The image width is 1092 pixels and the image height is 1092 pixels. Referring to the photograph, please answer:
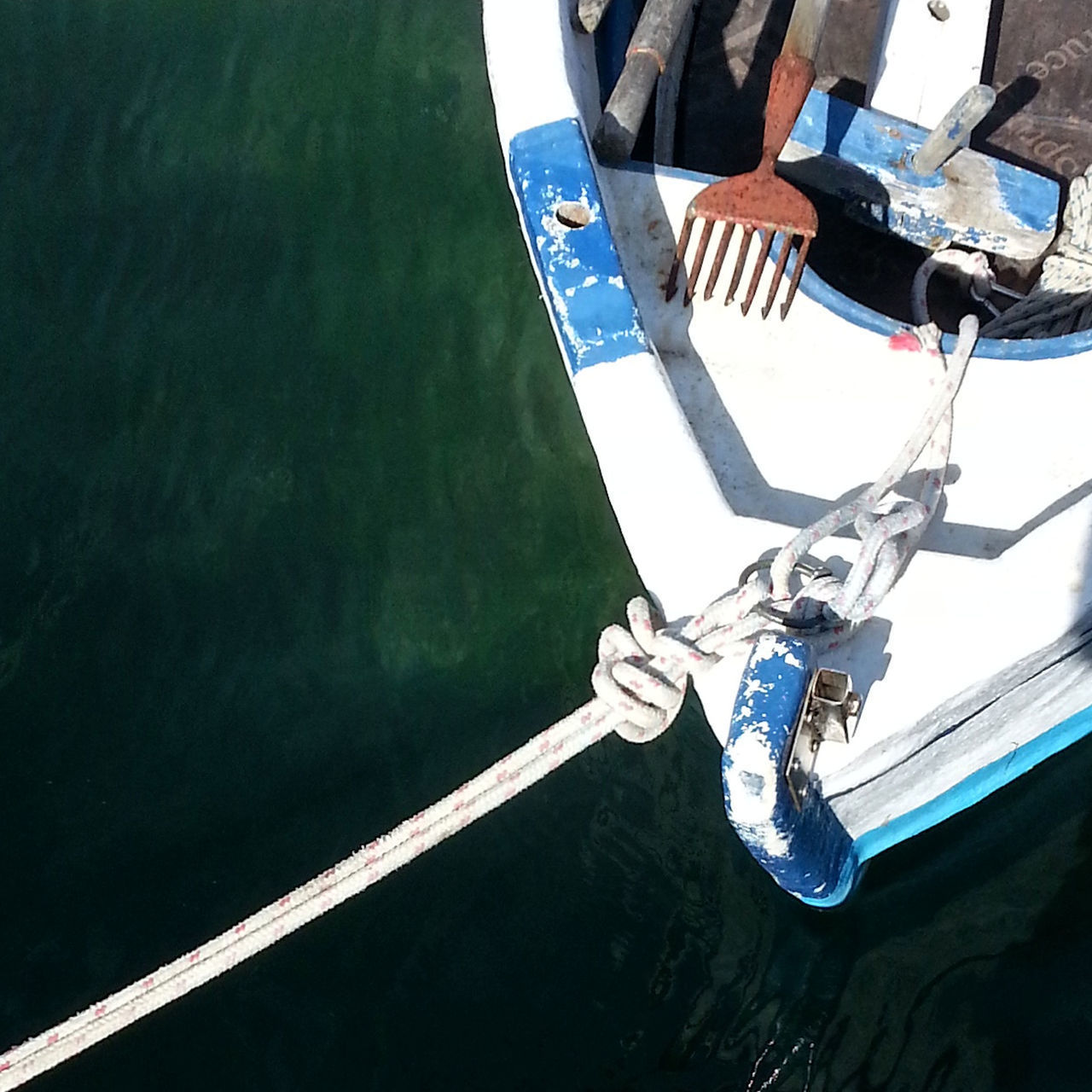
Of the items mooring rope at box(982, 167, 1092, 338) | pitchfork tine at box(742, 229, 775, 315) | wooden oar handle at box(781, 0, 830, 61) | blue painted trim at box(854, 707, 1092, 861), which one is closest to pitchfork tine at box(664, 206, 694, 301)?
pitchfork tine at box(742, 229, 775, 315)

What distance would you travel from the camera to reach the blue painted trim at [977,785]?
2.38 m

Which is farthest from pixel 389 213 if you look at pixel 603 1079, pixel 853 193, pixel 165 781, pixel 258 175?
pixel 603 1079

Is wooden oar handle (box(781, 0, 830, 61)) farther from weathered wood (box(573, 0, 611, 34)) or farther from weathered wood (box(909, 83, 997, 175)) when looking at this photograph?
weathered wood (box(573, 0, 611, 34))

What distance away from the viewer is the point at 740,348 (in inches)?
103

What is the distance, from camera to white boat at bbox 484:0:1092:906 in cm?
220

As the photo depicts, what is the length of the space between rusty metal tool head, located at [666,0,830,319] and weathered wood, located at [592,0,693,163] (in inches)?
9.5

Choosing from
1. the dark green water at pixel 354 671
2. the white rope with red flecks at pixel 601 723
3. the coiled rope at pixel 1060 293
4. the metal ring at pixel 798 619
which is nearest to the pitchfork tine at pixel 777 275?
the coiled rope at pixel 1060 293

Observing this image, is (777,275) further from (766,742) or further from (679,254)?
(766,742)

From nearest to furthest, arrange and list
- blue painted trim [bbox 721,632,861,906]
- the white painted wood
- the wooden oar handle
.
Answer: blue painted trim [bbox 721,632,861,906] < the wooden oar handle < the white painted wood

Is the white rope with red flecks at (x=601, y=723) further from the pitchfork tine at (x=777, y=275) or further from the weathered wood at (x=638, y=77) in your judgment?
the weathered wood at (x=638, y=77)

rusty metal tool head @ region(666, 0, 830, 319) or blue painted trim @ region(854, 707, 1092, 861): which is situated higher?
rusty metal tool head @ region(666, 0, 830, 319)

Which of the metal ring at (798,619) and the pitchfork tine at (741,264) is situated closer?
the metal ring at (798,619)

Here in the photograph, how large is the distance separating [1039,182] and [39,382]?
2.42 meters

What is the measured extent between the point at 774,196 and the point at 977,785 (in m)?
1.13
